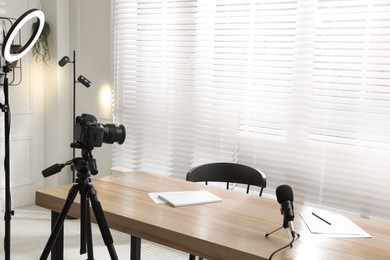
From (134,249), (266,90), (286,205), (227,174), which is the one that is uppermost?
(266,90)

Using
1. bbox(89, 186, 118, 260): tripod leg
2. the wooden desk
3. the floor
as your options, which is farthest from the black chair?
bbox(89, 186, 118, 260): tripod leg

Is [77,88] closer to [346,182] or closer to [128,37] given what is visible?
[128,37]

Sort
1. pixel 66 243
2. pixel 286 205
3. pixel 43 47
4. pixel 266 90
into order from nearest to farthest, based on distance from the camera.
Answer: pixel 286 205 → pixel 266 90 → pixel 66 243 → pixel 43 47

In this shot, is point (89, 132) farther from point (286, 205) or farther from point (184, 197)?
point (286, 205)

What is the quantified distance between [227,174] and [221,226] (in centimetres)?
103

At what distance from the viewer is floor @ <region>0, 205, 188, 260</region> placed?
333cm

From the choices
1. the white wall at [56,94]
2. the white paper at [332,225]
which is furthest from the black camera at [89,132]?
the white wall at [56,94]

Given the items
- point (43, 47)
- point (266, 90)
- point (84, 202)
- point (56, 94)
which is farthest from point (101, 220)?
point (43, 47)

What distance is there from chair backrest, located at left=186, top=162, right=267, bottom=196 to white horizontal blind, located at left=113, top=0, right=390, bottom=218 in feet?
1.31

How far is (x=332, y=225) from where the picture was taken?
75.8 inches

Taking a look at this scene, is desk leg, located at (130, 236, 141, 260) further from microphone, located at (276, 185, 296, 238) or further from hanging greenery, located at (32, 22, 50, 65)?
hanging greenery, located at (32, 22, 50, 65)

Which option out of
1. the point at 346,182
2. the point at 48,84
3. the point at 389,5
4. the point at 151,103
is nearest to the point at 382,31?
the point at 389,5

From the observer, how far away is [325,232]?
72.0 inches

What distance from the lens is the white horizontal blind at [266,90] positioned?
2.74 m
